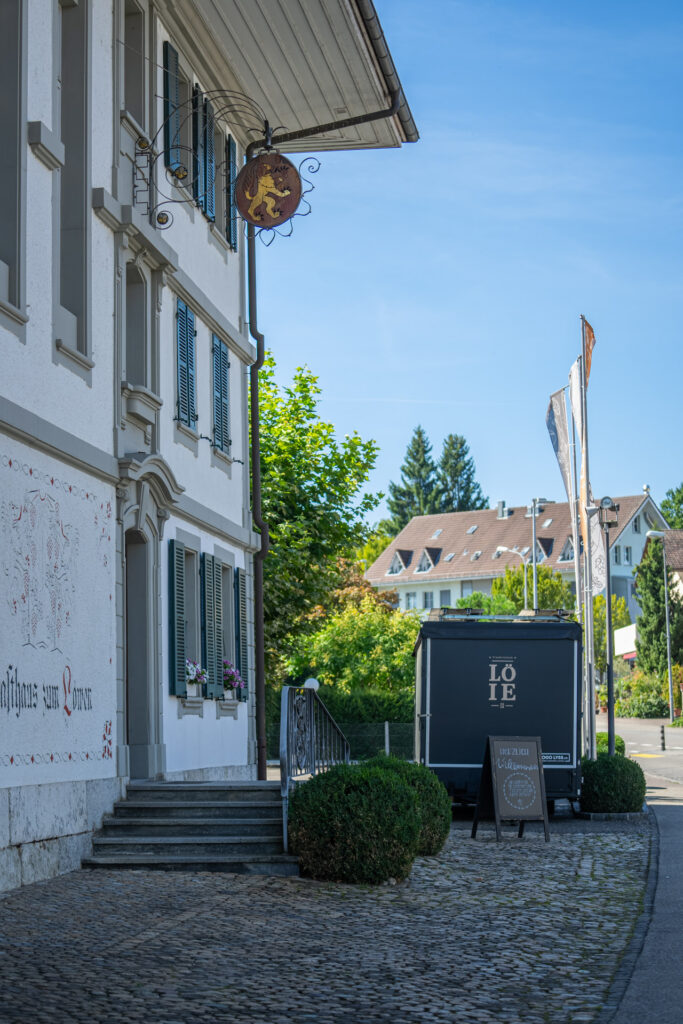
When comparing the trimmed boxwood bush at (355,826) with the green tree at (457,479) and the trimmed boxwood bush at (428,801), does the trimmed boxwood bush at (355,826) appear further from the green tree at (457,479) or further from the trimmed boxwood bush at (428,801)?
the green tree at (457,479)

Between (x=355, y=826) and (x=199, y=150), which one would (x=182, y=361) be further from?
(x=355, y=826)

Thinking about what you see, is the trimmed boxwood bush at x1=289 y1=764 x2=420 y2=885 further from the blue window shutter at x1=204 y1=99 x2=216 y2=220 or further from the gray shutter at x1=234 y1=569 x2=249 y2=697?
the blue window shutter at x1=204 y1=99 x2=216 y2=220

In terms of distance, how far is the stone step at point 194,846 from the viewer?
40.4 feet

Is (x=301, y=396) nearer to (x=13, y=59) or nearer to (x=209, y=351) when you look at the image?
(x=209, y=351)

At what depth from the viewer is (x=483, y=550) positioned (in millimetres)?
103375

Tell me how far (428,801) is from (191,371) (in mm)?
6390

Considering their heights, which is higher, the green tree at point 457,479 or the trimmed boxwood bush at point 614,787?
the green tree at point 457,479

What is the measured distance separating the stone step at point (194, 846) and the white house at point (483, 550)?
87055 mm

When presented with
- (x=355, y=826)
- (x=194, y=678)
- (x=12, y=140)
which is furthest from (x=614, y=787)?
(x=12, y=140)

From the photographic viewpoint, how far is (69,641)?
40.9ft

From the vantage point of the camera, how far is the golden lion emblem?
1570 cm

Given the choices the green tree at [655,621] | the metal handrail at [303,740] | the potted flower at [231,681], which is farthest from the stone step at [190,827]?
the green tree at [655,621]

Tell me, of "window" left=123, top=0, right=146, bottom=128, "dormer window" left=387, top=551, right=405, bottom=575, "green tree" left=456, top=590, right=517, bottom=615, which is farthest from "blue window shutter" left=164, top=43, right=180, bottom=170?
"dormer window" left=387, top=551, right=405, bottom=575

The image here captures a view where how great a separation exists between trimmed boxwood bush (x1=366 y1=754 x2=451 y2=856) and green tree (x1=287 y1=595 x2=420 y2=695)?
31.3m
